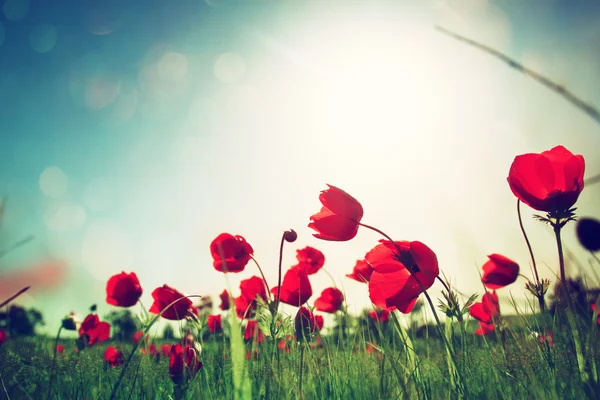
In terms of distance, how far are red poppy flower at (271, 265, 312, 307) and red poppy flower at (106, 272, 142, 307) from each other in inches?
38.8

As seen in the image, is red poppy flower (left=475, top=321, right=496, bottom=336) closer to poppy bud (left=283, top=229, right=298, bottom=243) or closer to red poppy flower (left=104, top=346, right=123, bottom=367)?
poppy bud (left=283, top=229, right=298, bottom=243)

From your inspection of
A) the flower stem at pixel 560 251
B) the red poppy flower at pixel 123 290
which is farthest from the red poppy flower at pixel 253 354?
the flower stem at pixel 560 251

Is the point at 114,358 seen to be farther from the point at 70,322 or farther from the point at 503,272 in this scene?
the point at 503,272

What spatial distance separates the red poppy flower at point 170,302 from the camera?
1.76 metres

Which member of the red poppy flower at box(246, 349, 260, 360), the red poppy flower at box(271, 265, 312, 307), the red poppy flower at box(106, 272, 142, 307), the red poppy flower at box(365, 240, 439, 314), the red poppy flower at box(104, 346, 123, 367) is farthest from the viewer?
the red poppy flower at box(106, 272, 142, 307)

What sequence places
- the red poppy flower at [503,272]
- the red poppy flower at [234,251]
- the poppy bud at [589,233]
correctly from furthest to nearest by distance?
the red poppy flower at [234,251]
the red poppy flower at [503,272]
the poppy bud at [589,233]

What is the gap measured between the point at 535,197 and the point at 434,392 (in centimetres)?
64

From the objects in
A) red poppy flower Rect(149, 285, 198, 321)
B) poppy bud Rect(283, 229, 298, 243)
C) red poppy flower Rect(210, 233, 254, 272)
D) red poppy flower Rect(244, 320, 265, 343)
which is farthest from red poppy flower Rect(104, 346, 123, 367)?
poppy bud Rect(283, 229, 298, 243)

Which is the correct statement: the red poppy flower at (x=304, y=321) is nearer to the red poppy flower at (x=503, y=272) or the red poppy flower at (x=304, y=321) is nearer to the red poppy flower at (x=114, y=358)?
the red poppy flower at (x=503, y=272)

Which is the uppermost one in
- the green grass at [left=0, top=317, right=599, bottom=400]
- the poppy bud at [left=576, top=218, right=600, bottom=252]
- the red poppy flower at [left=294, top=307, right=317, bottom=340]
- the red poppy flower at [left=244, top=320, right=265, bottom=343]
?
Answer: the poppy bud at [left=576, top=218, right=600, bottom=252]

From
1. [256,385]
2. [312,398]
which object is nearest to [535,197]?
[312,398]

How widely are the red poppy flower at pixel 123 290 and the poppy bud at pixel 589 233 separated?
7.70 feet

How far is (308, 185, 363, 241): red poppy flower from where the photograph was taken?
1140 mm

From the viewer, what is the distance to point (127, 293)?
2338 mm
